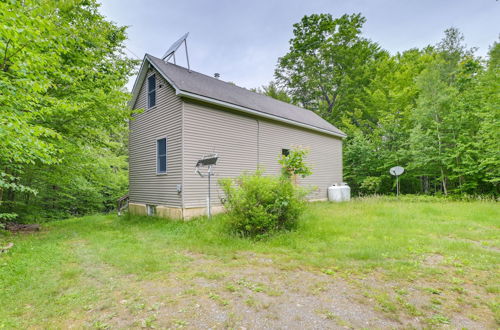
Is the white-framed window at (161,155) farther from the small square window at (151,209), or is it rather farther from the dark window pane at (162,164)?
the small square window at (151,209)

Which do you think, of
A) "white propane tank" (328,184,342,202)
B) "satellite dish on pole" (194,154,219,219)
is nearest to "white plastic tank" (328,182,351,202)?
"white propane tank" (328,184,342,202)

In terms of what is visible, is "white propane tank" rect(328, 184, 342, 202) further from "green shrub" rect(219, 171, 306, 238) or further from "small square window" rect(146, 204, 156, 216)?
"small square window" rect(146, 204, 156, 216)

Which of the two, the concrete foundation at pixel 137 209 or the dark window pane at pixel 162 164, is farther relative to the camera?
the concrete foundation at pixel 137 209

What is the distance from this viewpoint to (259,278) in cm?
346

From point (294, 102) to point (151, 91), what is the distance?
55.1ft

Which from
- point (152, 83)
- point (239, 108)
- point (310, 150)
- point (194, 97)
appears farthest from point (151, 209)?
point (310, 150)

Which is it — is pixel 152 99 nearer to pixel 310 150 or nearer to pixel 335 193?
pixel 310 150

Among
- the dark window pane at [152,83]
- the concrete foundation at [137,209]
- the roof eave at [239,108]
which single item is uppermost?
the dark window pane at [152,83]

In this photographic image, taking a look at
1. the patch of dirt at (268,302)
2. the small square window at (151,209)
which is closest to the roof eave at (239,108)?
the small square window at (151,209)

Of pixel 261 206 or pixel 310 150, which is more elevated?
pixel 310 150

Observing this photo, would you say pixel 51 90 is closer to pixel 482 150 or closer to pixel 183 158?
pixel 183 158

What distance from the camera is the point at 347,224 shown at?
6.56 meters

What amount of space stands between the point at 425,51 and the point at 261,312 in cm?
2800

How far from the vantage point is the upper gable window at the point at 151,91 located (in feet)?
31.5
